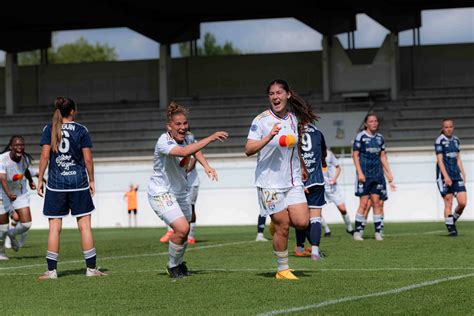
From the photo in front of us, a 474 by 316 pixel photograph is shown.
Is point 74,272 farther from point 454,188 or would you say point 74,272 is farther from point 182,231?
point 454,188

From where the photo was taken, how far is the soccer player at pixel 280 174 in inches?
440

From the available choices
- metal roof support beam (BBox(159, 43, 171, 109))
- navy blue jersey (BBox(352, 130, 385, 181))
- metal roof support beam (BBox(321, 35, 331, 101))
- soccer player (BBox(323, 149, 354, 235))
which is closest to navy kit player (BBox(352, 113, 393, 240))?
navy blue jersey (BBox(352, 130, 385, 181))

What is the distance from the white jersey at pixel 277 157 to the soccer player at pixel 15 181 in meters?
5.94

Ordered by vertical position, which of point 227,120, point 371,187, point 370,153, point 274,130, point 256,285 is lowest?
point 256,285

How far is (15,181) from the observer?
56.7 feet

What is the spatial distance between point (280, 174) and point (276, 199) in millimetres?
280

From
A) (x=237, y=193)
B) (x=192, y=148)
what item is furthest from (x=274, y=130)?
(x=237, y=193)

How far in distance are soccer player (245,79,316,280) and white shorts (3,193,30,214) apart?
23.4ft

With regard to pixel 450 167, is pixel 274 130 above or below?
above

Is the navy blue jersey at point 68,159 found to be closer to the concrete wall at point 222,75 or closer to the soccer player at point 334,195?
the soccer player at point 334,195

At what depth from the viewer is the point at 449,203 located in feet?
64.1

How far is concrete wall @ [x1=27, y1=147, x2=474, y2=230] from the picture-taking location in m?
33.2

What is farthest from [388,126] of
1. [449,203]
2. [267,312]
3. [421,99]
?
[267,312]

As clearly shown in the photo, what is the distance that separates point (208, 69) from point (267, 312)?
38.8 metres
